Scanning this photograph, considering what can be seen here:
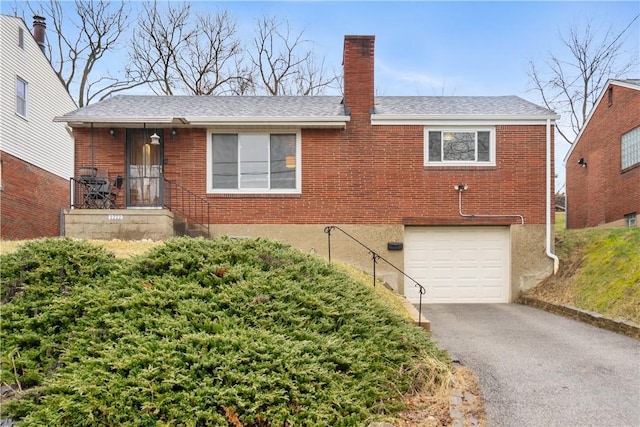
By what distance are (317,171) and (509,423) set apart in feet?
26.1

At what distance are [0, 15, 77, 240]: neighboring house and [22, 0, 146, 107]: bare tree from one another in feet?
12.7

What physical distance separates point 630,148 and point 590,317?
910 centimetres

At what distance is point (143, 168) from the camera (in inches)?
441

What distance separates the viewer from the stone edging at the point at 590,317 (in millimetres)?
6754

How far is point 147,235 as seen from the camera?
1009 cm

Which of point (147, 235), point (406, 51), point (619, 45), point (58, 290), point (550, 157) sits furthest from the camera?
point (619, 45)

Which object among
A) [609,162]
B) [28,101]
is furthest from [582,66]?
[28,101]

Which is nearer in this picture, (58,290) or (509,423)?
(509,423)

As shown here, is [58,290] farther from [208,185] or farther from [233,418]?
[208,185]

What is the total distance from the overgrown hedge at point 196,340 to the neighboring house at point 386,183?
18.9ft

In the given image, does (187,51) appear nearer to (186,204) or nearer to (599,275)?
(186,204)

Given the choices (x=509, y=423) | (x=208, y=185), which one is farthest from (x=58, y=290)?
(x=208, y=185)

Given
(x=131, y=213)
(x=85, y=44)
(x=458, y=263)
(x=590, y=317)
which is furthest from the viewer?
(x=85, y=44)

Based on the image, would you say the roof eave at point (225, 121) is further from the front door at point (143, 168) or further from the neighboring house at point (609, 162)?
the neighboring house at point (609, 162)
